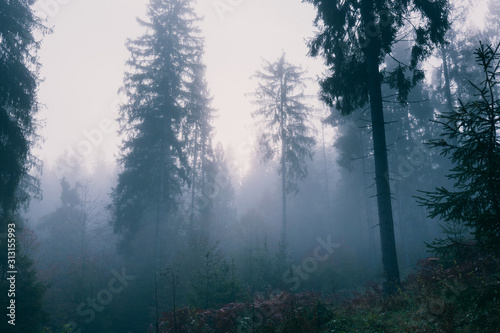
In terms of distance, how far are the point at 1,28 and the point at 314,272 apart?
67.3 feet

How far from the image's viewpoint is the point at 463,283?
6.49m

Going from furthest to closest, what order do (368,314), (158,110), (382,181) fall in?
(158,110) → (382,181) → (368,314)

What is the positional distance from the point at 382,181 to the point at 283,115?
14.1 meters

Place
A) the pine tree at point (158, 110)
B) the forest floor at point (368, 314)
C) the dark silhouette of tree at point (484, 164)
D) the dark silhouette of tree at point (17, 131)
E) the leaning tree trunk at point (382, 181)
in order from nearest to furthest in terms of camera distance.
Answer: the dark silhouette of tree at point (484, 164) → the forest floor at point (368, 314) → the leaning tree trunk at point (382, 181) → the dark silhouette of tree at point (17, 131) → the pine tree at point (158, 110)

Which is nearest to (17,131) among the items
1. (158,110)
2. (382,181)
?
(158,110)

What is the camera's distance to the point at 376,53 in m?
9.09

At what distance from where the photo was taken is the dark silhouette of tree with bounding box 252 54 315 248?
21469mm

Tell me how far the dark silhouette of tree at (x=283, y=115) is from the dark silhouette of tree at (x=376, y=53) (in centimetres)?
1133

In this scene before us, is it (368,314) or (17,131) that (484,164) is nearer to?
(368,314)

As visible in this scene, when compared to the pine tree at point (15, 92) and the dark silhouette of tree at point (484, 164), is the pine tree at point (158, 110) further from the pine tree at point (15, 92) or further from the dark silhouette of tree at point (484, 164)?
the dark silhouette of tree at point (484, 164)

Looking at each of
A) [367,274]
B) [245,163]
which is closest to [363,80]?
[367,274]

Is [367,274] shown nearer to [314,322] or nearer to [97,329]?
[314,322]

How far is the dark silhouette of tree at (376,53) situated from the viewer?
8.30 m


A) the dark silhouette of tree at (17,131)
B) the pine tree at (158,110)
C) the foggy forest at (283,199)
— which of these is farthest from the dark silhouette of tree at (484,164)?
the pine tree at (158,110)
